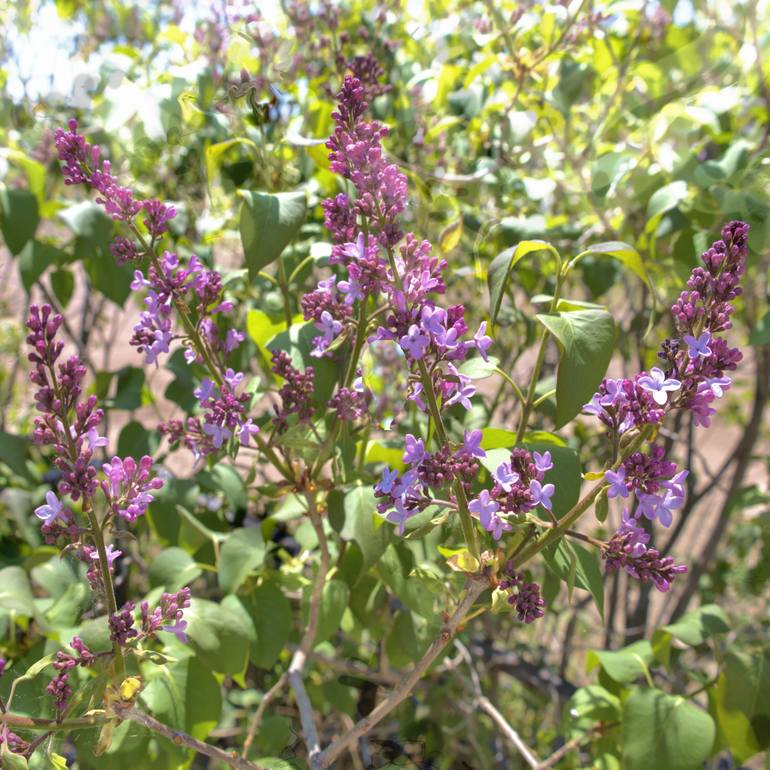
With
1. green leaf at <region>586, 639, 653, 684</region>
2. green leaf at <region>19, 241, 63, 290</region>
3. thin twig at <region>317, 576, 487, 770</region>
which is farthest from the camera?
green leaf at <region>19, 241, 63, 290</region>

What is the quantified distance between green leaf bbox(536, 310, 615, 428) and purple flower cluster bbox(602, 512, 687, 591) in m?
0.12

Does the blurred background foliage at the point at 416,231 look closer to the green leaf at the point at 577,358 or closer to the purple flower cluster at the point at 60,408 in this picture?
the green leaf at the point at 577,358

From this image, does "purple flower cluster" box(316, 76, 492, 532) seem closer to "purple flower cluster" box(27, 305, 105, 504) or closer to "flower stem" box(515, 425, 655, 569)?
"flower stem" box(515, 425, 655, 569)

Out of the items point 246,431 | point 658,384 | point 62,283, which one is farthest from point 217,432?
point 62,283

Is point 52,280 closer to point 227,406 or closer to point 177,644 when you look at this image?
point 177,644

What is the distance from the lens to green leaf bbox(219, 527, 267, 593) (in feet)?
3.84

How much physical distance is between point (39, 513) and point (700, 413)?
574mm

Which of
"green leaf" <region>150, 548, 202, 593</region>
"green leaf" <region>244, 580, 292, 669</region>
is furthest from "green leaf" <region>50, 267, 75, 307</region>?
"green leaf" <region>244, 580, 292, 669</region>

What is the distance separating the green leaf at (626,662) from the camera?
125 cm

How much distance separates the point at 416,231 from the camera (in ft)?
4.95

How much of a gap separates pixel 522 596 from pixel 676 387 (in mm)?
229

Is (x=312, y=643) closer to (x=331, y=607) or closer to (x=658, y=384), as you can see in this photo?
(x=331, y=607)

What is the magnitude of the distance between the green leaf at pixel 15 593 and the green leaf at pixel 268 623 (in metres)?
0.29

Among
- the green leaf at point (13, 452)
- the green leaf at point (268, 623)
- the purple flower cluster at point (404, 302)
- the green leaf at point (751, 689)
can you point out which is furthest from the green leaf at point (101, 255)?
the green leaf at point (751, 689)
